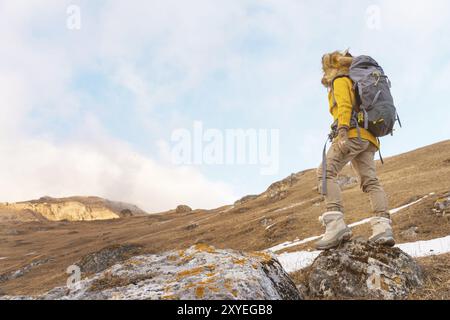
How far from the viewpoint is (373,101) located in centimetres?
786

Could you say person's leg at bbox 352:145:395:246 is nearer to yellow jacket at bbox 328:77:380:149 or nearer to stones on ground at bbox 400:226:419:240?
yellow jacket at bbox 328:77:380:149

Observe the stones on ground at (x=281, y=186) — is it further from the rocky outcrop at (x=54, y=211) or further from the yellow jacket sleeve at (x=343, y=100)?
the rocky outcrop at (x=54, y=211)

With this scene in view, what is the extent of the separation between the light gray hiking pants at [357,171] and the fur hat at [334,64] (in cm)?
171

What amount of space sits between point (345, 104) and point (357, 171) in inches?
67.9

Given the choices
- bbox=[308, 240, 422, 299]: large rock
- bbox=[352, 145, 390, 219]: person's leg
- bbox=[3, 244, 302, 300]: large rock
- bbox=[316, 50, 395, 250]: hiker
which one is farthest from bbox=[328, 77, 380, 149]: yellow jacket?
bbox=[3, 244, 302, 300]: large rock

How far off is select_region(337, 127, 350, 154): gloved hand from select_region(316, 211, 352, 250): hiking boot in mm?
1380

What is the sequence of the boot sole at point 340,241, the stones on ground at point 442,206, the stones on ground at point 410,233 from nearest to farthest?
the boot sole at point 340,241
the stones on ground at point 410,233
the stones on ground at point 442,206

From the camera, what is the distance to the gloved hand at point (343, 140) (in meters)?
7.78

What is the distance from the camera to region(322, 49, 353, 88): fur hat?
866cm

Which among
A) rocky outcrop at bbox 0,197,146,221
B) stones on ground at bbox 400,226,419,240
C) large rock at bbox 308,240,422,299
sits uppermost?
rocky outcrop at bbox 0,197,146,221

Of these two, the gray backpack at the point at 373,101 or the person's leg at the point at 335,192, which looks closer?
the gray backpack at the point at 373,101

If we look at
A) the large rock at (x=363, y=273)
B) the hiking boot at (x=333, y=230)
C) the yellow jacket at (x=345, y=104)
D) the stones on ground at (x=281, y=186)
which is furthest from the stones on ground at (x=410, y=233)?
the stones on ground at (x=281, y=186)
